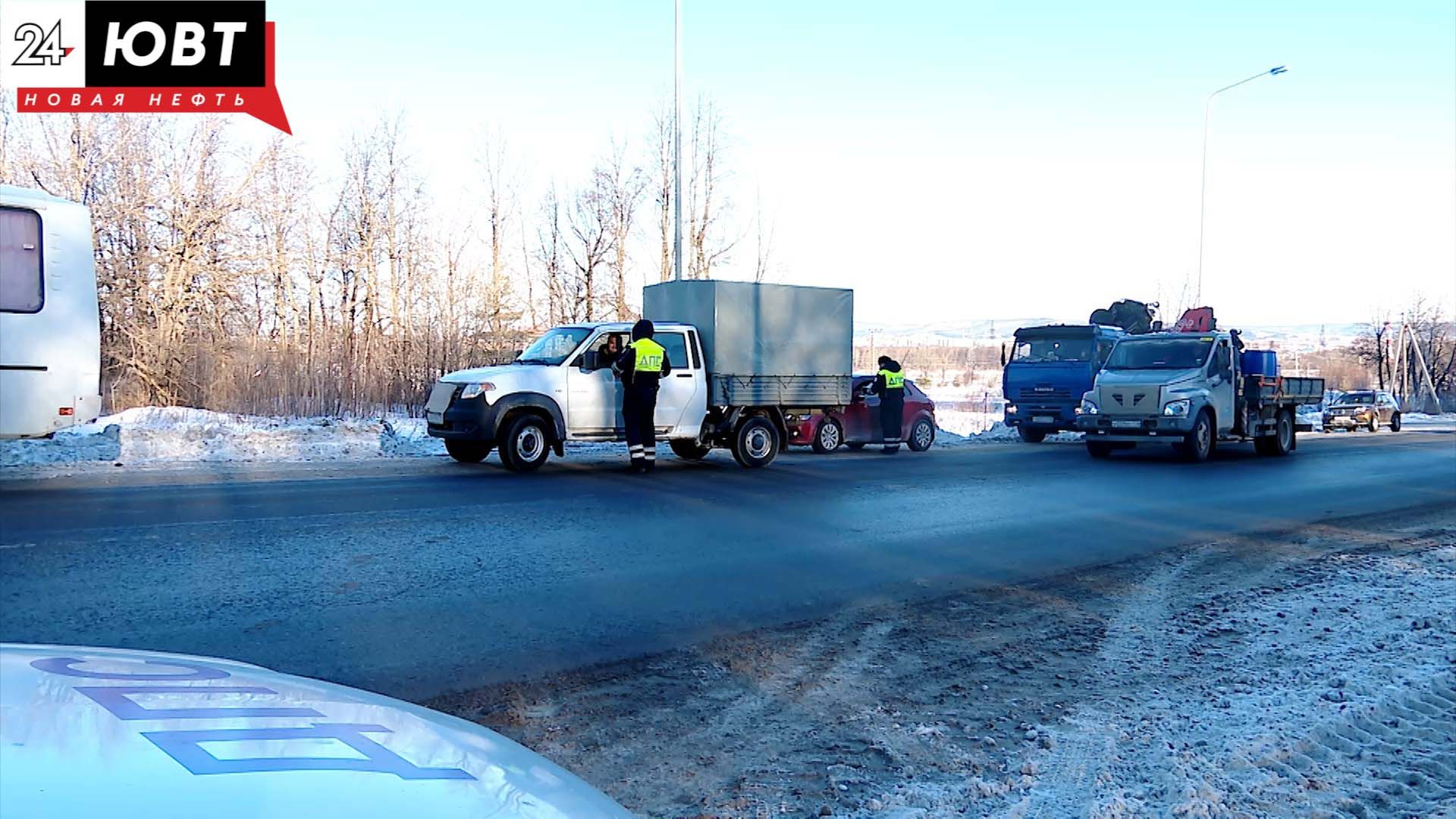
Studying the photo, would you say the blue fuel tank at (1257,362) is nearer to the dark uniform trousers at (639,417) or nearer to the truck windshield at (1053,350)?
the truck windshield at (1053,350)

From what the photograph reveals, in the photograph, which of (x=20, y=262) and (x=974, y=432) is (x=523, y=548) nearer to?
(x=20, y=262)

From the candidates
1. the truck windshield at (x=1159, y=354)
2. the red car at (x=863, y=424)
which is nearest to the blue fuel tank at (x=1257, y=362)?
the truck windshield at (x=1159, y=354)

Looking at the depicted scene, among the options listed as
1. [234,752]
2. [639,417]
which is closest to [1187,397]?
[639,417]

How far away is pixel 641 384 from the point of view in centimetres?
1371

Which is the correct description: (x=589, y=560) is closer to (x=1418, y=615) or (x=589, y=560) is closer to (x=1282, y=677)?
(x=1282, y=677)

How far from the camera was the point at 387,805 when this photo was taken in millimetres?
1552

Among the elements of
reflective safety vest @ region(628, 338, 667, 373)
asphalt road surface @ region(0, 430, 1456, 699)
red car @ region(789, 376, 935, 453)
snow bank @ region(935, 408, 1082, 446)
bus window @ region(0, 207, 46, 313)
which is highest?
bus window @ region(0, 207, 46, 313)

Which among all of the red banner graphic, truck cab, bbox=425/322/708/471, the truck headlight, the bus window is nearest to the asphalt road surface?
truck cab, bbox=425/322/708/471

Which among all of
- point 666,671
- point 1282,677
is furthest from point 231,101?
point 1282,677

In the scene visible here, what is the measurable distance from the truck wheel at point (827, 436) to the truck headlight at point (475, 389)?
24.1 feet

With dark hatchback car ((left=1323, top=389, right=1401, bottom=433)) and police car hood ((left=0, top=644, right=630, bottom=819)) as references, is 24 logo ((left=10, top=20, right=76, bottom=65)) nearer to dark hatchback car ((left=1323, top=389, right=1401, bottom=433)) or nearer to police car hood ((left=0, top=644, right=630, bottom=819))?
police car hood ((left=0, top=644, right=630, bottom=819))

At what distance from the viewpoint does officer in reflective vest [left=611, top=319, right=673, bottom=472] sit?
1367 cm

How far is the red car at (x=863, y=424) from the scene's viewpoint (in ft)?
62.4

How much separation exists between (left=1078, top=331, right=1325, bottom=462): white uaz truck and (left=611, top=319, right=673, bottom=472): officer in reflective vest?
9053 mm
